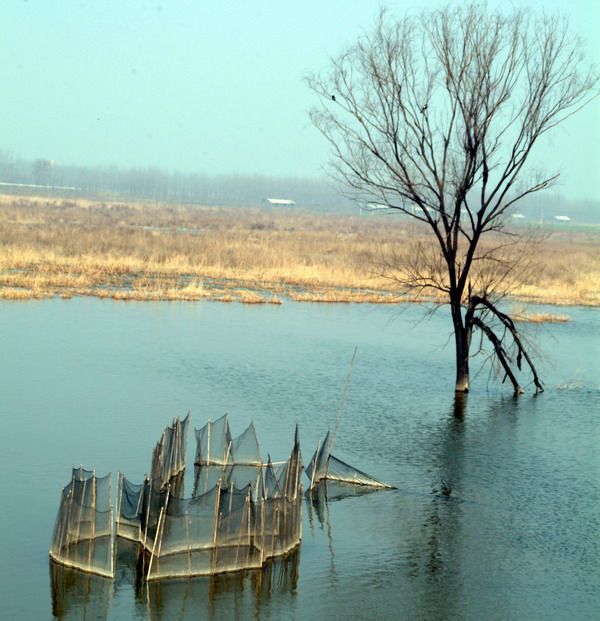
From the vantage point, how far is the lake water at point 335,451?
39.3 ft

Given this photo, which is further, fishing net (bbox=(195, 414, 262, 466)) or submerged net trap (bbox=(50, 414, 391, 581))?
fishing net (bbox=(195, 414, 262, 466))

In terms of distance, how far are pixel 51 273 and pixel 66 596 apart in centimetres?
3471

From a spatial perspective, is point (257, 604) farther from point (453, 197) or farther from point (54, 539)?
point (453, 197)

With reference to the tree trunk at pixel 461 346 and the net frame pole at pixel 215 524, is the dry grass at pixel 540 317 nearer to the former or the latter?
the tree trunk at pixel 461 346

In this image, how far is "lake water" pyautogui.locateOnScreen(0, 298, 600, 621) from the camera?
12.0 meters

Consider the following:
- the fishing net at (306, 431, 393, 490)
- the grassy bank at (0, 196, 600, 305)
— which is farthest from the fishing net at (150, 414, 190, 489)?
the grassy bank at (0, 196, 600, 305)

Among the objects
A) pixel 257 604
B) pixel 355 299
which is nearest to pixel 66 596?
pixel 257 604

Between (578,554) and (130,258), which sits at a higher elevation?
(130,258)

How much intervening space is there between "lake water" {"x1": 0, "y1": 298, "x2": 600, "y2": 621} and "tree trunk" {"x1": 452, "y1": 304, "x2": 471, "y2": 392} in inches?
29.5

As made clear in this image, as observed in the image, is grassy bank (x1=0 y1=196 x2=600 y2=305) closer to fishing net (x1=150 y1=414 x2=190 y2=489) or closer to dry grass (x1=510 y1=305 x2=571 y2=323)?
dry grass (x1=510 y1=305 x2=571 y2=323)

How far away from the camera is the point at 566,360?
32219 mm

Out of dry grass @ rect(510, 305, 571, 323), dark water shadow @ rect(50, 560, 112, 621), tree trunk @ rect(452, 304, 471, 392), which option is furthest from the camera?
dry grass @ rect(510, 305, 571, 323)

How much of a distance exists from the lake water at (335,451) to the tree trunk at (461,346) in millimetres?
750

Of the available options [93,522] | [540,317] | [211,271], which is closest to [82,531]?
[93,522]
